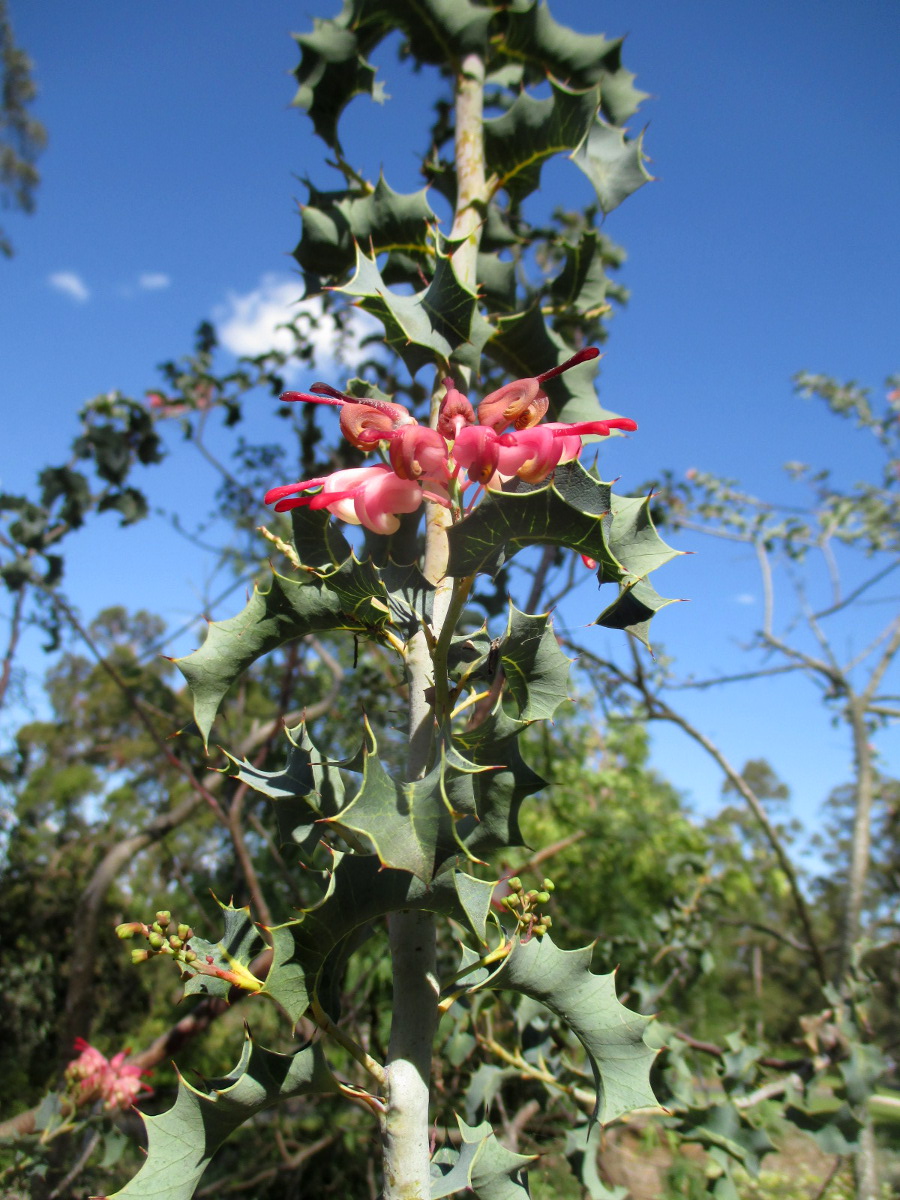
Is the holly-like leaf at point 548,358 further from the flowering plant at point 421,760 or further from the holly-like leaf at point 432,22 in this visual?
the holly-like leaf at point 432,22

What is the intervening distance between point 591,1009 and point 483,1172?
29cm

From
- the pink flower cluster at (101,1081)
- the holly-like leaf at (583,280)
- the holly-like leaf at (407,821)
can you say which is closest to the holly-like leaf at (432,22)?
the holly-like leaf at (583,280)

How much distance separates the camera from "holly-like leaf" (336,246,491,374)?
3.59 ft

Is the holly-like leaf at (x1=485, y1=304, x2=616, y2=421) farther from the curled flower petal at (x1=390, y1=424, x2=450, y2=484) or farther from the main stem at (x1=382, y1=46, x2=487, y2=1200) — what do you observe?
the curled flower petal at (x1=390, y1=424, x2=450, y2=484)

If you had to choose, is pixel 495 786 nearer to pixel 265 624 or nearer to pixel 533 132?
pixel 265 624

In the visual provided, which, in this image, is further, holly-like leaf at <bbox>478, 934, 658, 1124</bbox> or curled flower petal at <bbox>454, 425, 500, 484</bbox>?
holly-like leaf at <bbox>478, 934, 658, 1124</bbox>

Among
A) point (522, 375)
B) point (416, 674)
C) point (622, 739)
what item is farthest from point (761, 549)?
point (416, 674)

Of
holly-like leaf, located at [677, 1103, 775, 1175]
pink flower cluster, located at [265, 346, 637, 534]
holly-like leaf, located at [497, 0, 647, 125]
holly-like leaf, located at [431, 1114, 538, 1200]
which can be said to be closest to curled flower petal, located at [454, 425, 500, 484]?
pink flower cluster, located at [265, 346, 637, 534]

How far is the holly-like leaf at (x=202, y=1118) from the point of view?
0.77 meters

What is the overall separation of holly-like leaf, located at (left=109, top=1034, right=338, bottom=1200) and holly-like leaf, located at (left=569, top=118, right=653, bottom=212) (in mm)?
1531

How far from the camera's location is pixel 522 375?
149cm

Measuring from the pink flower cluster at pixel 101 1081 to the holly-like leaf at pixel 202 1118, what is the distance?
189 cm

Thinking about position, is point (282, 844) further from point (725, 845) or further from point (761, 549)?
point (725, 845)

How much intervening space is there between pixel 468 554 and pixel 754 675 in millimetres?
4739
